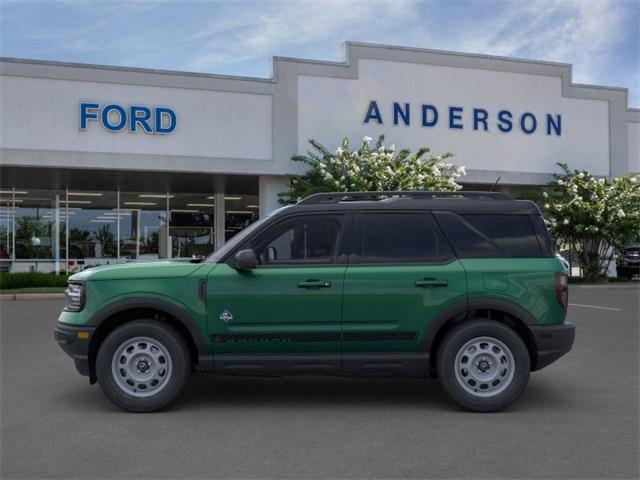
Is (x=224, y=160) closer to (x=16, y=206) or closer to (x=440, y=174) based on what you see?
(x=440, y=174)

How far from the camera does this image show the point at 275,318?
20.2 feet

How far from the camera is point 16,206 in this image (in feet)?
Result: 86.0

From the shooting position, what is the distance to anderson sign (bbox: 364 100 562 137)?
24.7m

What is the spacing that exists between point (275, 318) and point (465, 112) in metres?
21.1

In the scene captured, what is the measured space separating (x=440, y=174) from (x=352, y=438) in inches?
733

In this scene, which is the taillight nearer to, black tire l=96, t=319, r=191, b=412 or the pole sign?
black tire l=96, t=319, r=191, b=412

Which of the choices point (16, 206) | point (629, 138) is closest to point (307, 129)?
point (16, 206)

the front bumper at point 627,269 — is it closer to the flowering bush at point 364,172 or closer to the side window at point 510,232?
the flowering bush at point 364,172

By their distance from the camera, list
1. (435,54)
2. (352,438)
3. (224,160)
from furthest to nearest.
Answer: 1. (435,54)
2. (224,160)
3. (352,438)

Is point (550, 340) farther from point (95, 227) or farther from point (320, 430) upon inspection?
point (95, 227)

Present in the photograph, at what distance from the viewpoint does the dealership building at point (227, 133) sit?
21391 millimetres

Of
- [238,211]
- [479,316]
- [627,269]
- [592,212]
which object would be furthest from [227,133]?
[627,269]

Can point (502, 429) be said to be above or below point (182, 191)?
below

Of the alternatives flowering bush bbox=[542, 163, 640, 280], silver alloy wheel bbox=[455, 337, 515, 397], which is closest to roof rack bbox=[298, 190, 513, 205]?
silver alloy wheel bbox=[455, 337, 515, 397]
